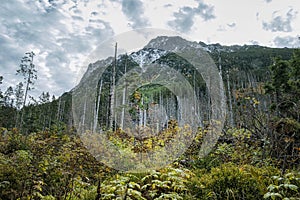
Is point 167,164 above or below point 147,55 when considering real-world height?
below

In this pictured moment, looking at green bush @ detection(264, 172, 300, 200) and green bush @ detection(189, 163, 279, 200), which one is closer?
green bush @ detection(264, 172, 300, 200)

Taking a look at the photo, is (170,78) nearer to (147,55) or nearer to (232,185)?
(147,55)

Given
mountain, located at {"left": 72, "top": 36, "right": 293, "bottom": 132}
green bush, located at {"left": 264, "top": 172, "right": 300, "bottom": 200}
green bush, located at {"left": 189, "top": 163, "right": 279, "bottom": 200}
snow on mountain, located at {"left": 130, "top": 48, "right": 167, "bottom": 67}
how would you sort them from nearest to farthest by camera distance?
1. green bush, located at {"left": 264, "top": 172, "right": 300, "bottom": 200}
2. green bush, located at {"left": 189, "top": 163, "right": 279, "bottom": 200}
3. snow on mountain, located at {"left": 130, "top": 48, "right": 167, "bottom": 67}
4. mountain, located at {"left": 72, "top": 36, "right": 293, "bottom": 132}

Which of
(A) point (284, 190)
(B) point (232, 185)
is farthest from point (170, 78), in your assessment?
(A) point (284, 190)

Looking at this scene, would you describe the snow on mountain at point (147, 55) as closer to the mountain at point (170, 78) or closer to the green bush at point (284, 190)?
the mountain at point (170, 78)

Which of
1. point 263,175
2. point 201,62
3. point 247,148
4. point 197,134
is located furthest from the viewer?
point 201,62

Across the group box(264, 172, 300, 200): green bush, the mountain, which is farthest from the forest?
the mountain

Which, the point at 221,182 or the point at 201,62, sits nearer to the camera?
the point at 221,182

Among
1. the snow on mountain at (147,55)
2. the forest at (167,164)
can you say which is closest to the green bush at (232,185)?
the forest at (167,164)

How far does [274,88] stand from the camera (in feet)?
38.3

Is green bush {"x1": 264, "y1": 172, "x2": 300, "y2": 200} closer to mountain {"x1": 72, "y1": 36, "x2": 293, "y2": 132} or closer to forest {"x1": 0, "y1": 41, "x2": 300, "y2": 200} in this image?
forest {"x1": 0, "y1": 41, "x2": 300, "y2": 200}

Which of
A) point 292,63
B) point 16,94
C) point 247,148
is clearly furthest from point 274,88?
point 16,94

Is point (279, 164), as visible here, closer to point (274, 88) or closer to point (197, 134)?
point (197, 134)

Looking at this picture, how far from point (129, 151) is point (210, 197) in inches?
134
